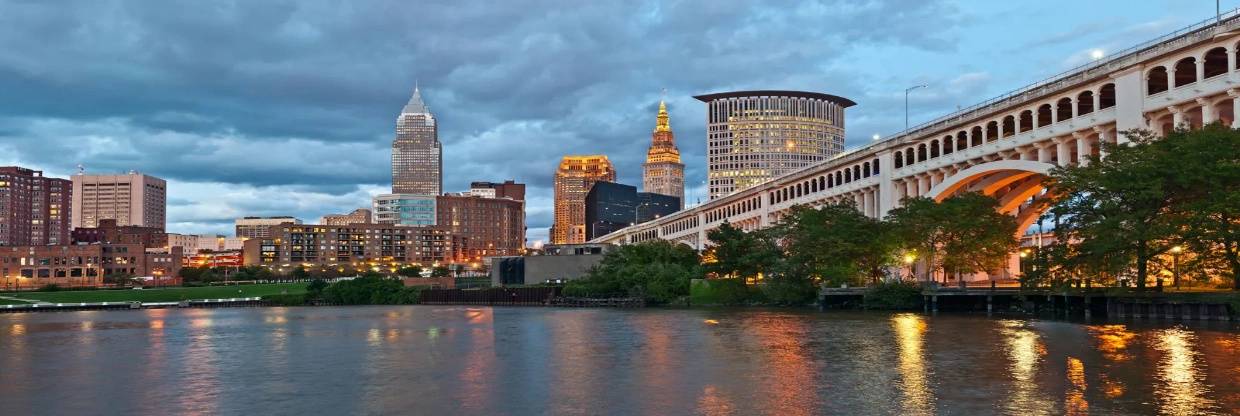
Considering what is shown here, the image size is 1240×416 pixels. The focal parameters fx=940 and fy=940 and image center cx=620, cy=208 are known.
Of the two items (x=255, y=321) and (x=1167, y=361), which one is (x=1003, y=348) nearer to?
(x=1167, y=361)

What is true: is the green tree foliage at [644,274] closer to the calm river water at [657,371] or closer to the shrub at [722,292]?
the shrub at [722,292]

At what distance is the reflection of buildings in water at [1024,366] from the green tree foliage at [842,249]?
34637 millimetres

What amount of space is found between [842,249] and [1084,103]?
29523 mm

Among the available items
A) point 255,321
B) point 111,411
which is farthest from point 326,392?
point 255,321

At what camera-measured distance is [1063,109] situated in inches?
3410

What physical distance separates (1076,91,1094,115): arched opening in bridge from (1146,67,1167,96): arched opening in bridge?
7453mm

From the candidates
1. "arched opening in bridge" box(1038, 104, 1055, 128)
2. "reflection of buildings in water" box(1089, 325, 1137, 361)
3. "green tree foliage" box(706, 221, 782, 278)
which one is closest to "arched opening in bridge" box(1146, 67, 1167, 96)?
"arched opening in bridge" box(1038, 104, 1055, 128)

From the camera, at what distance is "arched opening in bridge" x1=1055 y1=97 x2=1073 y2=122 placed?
84.9 meters

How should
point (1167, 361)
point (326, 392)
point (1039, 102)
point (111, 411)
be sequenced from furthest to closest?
point (1039, 102) < point (1167, 361) < point (326, 392) < point (111, 411)

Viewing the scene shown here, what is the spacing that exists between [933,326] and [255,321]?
6952cm

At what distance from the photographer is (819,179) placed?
140 metres

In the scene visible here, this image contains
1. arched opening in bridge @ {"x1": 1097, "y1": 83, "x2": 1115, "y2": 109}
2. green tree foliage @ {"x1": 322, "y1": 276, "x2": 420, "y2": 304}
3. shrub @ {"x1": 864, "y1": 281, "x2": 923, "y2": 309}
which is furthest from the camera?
green tree foliage @ {"x1": 322, "y1": 276, "x2": 420, "y2": 304}

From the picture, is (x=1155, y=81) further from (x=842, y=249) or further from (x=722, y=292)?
(x=722, y=292)

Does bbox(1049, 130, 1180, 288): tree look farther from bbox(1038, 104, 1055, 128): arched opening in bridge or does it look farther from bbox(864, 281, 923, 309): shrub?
bbox(864, 281, 923, 309): shrub
